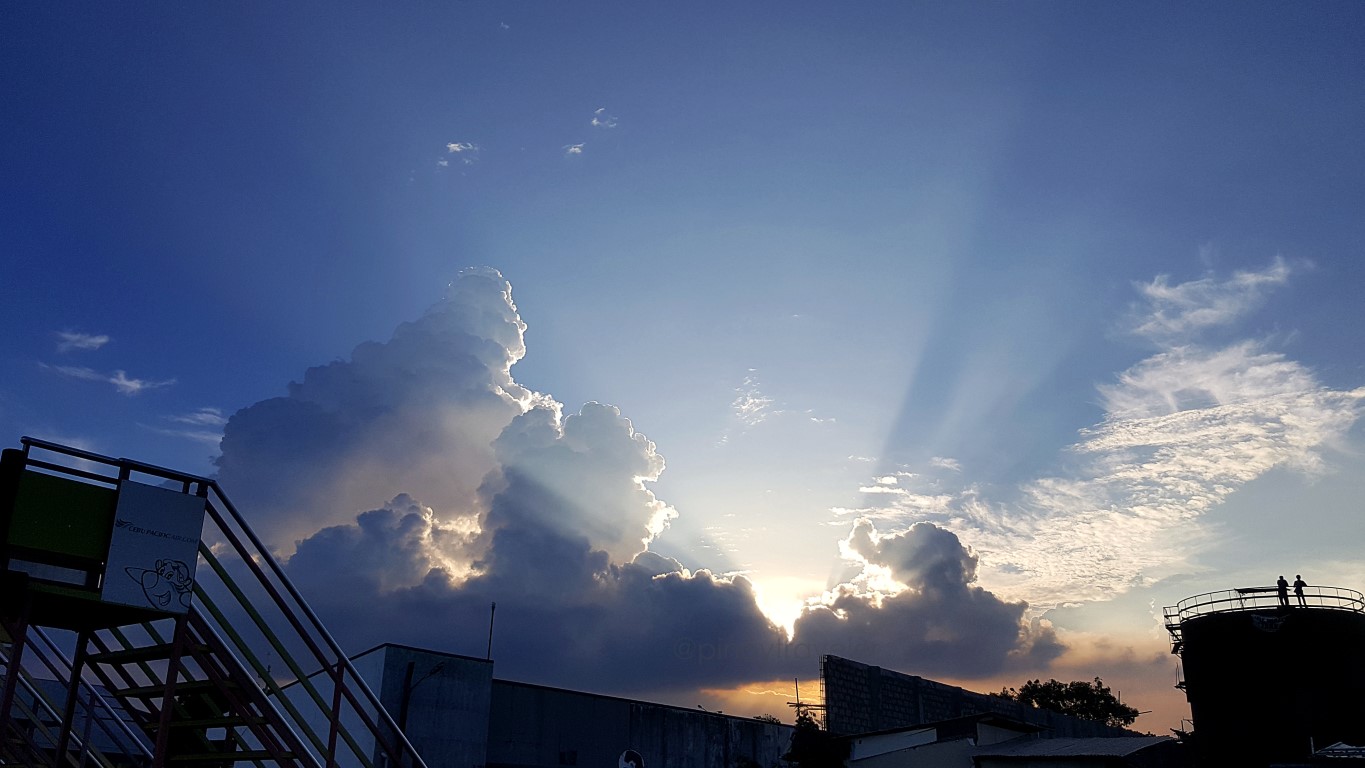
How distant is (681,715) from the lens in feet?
155

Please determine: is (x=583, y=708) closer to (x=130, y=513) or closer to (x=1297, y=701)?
(x=1297, y=701)

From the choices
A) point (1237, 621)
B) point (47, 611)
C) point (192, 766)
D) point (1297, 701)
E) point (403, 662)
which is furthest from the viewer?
point (1237, 621)

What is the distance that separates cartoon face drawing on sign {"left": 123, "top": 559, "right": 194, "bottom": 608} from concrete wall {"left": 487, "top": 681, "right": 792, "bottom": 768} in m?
30.4

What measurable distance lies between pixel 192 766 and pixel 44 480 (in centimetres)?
482

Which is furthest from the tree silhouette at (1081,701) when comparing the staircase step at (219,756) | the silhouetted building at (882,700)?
the staircase step at (219,756)

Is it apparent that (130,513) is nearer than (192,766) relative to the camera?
Yes

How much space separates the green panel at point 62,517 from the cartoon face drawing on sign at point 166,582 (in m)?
0.48

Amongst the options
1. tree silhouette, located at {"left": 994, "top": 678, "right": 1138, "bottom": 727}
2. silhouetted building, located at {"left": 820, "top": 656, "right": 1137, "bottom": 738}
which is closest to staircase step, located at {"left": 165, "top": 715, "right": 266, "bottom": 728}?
silhouetted building, located at {"left": 820, "top": 656, "right": 1137, "bottom": 738}

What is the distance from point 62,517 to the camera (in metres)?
10.5

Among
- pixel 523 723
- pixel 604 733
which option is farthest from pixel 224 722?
pixel 604 733

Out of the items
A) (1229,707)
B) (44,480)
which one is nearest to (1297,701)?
(1229,707)

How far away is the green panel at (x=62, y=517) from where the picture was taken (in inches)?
403

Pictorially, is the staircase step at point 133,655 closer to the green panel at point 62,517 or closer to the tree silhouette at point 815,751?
the green panel at point 62,517

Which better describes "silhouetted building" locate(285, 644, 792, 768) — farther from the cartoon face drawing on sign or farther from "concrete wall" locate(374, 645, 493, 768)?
the cartoon face drawing on sign
